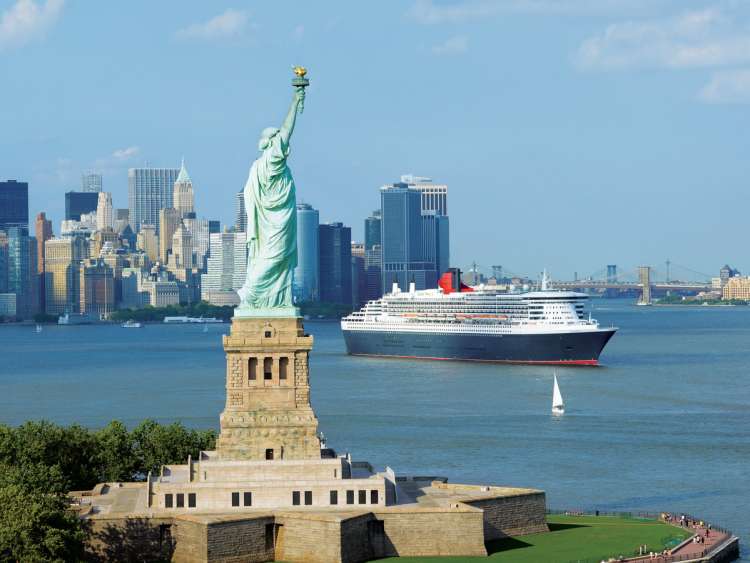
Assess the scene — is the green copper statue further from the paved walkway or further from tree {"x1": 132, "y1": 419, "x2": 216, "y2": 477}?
the paved walkway

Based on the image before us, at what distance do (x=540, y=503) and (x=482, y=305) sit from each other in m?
82.7

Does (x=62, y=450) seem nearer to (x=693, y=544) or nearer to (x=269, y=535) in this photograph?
(x=269, y=535)

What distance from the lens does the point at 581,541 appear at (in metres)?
42.2

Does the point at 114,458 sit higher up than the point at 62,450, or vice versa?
the point at 62,450

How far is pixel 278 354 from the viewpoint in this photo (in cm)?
4238

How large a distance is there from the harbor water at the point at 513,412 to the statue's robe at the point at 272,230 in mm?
13102

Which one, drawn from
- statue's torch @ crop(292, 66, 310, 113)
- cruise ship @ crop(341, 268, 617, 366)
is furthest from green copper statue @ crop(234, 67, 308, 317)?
cruise ship @ crop(341, 268, 617, 366)

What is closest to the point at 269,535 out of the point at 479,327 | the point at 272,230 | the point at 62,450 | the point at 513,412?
the point at 272,230

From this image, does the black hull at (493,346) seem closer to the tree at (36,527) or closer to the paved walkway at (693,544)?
the paved walkway at (693,544)

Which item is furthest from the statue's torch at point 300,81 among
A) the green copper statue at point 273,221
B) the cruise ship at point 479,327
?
the cruise ship at point 479,327

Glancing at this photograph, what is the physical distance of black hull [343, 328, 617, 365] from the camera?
117688 mm

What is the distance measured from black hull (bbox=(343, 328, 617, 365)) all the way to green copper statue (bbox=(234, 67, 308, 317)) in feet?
249

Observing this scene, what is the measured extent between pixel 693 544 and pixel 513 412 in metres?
37.9

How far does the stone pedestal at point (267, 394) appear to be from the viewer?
41781 mm
